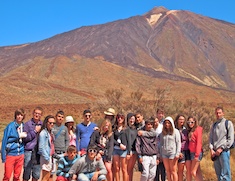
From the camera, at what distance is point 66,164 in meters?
7.19

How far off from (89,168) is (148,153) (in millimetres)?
1480

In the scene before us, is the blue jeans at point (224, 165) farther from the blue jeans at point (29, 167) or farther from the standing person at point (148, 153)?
the blue jeans at point (29, 167)

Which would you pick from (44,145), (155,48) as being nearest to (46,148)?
(44,145)

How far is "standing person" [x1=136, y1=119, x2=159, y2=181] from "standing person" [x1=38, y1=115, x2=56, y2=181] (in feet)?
5.75

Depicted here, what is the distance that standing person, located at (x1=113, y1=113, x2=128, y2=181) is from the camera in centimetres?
823

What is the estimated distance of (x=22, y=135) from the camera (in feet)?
24.7

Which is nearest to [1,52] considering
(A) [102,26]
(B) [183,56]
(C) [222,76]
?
(A) [102,26]

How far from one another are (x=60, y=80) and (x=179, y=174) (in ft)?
213

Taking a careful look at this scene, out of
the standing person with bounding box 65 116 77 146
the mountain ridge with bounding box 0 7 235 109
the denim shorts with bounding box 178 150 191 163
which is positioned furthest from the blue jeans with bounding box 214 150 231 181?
the mountain ridge with bounding box 0 7 235 109

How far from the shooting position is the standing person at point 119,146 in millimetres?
8227

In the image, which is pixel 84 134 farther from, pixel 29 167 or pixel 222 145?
pixel 222 145

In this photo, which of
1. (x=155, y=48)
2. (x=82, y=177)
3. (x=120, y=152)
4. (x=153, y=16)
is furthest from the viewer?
(x=153, y=16)

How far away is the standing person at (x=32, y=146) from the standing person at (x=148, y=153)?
1996mm

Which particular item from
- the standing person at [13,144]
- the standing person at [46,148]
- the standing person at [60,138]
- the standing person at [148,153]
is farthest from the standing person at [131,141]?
the standing person at [13,144]
